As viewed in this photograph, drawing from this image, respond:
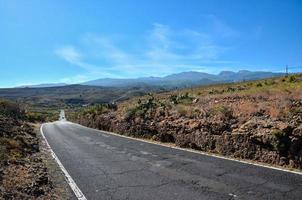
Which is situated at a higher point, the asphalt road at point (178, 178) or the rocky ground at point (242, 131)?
the rocky ground at point (242, 131)

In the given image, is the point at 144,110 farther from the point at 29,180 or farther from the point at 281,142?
the point at 29,180

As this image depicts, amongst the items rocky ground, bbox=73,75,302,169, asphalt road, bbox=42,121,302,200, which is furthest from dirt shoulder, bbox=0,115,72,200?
rocky ground, bbox=73,75,302,169

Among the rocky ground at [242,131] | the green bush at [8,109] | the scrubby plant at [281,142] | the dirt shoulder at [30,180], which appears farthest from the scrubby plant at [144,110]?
the green bush at [8,109]

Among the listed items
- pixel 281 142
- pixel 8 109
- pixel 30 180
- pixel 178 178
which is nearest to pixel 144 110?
pixel 281 142

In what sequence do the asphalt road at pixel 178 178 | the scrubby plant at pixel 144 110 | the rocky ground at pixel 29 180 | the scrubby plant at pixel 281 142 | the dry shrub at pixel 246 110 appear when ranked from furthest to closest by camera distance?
1. the scrubby plant at pixel 144 110
2. the dry shrub at pixel 246 110
3. the scrubby plant at pixel 281 142
4. the rocky ground at pixel 29 180
5. the asphalt road at pixel 178 178

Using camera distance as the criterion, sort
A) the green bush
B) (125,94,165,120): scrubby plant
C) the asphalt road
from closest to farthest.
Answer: the asphalt road → (125,94,165,120): scrubby plant → the green bush

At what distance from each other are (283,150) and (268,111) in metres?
3.90

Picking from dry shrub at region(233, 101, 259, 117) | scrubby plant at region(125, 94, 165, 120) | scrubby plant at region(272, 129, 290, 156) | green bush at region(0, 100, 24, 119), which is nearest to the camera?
scrubby plant at region(272, 129, 290, 156)

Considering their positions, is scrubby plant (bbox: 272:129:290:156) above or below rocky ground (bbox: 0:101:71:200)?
above

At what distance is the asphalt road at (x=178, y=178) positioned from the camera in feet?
26.8

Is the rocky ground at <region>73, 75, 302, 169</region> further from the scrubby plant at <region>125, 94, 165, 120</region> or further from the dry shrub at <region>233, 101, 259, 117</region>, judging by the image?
the scrubby plant at <region>125, 94, 165, 120</region>

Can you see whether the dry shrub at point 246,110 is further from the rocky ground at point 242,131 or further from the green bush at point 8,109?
the green bush at point 8,109

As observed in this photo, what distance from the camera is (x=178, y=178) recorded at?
995cm

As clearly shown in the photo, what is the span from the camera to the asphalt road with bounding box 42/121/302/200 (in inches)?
322
